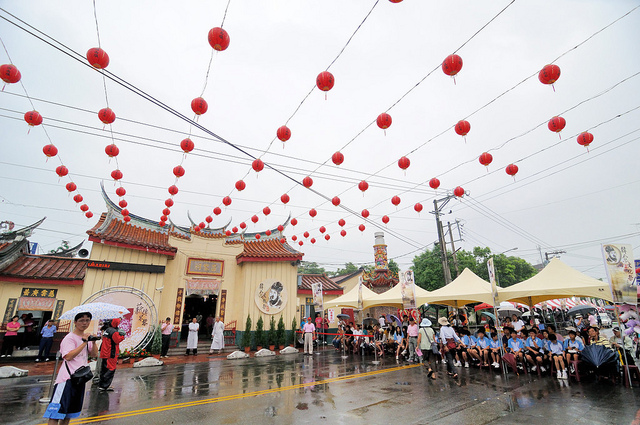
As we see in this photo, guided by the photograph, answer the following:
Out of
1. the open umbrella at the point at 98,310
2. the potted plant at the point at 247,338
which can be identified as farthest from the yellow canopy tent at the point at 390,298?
the open umbrella at the point at 98,310

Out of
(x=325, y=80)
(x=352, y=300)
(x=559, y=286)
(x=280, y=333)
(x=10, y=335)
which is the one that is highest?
(x=325, y=80)

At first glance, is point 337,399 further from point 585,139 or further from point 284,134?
point 585,139

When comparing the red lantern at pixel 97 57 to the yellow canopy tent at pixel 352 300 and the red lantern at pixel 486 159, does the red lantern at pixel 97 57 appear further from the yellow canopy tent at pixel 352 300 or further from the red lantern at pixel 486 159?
the yellow canopy tent at pixel 352 300

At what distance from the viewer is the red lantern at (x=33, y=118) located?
671 cm

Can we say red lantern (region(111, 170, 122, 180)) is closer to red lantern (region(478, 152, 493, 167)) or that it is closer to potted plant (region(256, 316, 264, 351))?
potted plant (region(256, 316, 264, 351))

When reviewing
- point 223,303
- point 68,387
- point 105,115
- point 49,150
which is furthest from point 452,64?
point 223,303

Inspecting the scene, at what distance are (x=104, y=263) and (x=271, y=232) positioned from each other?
8640mm

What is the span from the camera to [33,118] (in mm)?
6746

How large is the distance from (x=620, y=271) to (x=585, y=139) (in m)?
3.26

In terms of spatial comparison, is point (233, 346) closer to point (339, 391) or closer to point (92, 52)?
point (339, 391)

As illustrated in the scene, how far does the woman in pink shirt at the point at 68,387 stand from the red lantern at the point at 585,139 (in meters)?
10.1

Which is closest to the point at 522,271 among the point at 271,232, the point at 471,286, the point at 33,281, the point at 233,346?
the point at 471,286

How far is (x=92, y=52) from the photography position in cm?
537

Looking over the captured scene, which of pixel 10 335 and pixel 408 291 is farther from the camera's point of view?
pixel 408 291
